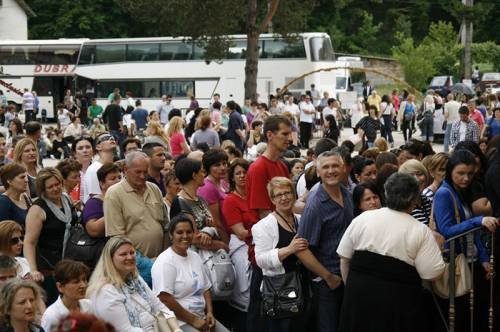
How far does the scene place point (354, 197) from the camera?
8.82 meters

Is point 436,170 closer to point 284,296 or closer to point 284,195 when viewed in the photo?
point 284,195

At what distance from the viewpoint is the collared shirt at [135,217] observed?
887cm

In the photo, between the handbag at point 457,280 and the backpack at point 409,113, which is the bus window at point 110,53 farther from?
the handbag at point 457,280

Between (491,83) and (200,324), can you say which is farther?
(491,83)

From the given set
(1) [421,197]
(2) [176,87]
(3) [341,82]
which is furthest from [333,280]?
(3) [341,82]

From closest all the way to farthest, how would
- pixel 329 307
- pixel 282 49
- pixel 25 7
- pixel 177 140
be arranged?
pixel 329 307 < pixel 177 140 < pixel 282 49 < pixel 25 7

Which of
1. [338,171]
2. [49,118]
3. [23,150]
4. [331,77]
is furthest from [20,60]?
[338,171]

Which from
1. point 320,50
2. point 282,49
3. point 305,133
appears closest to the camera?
point 305,133

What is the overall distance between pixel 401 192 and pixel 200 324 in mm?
2253

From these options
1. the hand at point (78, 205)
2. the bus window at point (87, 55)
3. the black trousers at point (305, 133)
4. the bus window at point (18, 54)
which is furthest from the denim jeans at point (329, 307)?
the bus window at point (18, 54)

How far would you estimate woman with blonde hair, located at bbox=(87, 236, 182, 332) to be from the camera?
7539 millimetres

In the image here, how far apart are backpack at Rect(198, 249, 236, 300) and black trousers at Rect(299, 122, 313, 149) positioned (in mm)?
26310

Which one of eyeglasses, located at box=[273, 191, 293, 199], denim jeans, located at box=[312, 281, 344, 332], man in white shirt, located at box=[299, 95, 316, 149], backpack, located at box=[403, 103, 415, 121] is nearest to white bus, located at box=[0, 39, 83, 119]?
man in white shirt, located at box=[299, 95, 316, 149]

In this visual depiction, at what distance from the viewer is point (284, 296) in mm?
8453
